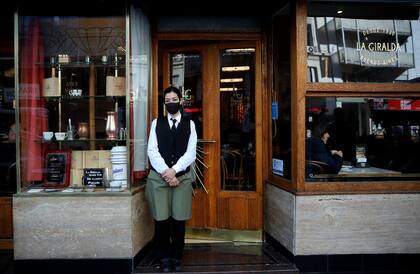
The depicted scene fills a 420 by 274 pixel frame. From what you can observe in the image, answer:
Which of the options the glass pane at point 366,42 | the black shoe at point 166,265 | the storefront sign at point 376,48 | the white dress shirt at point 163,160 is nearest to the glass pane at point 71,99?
the white dress shirt at point 163,160

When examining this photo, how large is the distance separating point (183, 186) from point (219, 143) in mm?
1223

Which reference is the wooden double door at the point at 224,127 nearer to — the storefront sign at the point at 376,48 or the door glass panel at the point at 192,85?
the door glass panel at the point at 192,85

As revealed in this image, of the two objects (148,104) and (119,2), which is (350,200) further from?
(119,2)

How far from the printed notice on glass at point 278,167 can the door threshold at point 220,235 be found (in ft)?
2.91

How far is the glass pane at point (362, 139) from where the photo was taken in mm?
5008

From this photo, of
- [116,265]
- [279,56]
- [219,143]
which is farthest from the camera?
[219,143]

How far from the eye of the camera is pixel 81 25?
5.27 metres

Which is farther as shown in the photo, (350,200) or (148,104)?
(148,104)

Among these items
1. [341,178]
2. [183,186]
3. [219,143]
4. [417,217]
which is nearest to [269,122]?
[219,143]

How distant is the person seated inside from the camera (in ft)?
16.5

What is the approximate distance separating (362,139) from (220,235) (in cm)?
220

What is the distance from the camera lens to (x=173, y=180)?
468 cm

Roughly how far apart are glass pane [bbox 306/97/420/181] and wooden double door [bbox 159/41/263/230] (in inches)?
37.6

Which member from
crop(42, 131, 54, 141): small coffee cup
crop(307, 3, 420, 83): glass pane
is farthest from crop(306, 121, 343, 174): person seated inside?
crop(42, 131, 54, 141): small coffee cup
